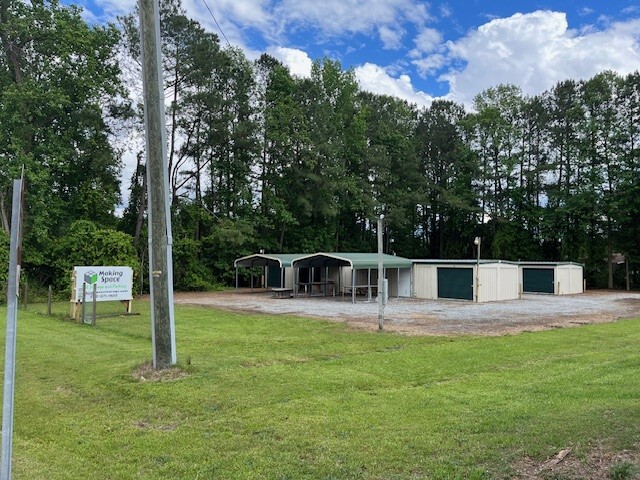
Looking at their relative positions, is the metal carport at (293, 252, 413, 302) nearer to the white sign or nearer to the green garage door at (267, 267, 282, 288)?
the green garage door at (267, 267, 282, 288)

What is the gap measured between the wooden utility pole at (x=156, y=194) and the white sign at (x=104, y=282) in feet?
26.0

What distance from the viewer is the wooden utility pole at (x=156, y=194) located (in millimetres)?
6934

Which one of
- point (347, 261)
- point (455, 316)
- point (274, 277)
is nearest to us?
point (455, 316)

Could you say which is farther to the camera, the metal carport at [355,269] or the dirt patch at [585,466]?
the metal carport at [355,269]

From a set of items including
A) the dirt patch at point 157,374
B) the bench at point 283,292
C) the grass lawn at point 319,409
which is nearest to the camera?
the grass lawn at point 319,409

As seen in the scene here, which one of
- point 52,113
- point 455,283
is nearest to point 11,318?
point 455,283

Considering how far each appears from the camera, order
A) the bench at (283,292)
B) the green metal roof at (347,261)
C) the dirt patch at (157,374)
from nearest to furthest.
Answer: the dirt patch at (157,374) → the green metal roof at (347,261) → the bench at (283,292)

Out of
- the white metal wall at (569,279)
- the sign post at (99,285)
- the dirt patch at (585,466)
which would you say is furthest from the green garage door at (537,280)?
the dirt patch at (585,466)

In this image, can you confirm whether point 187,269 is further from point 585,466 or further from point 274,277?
point 585,466

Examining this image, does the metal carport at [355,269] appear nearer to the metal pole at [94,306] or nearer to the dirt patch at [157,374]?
the metal pole at [94,306]

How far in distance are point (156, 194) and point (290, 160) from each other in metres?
28.3

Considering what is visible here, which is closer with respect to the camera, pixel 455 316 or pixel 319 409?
pixel 319 409

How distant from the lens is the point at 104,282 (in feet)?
47.6

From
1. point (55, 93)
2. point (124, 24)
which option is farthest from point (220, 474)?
point (124, 24)
